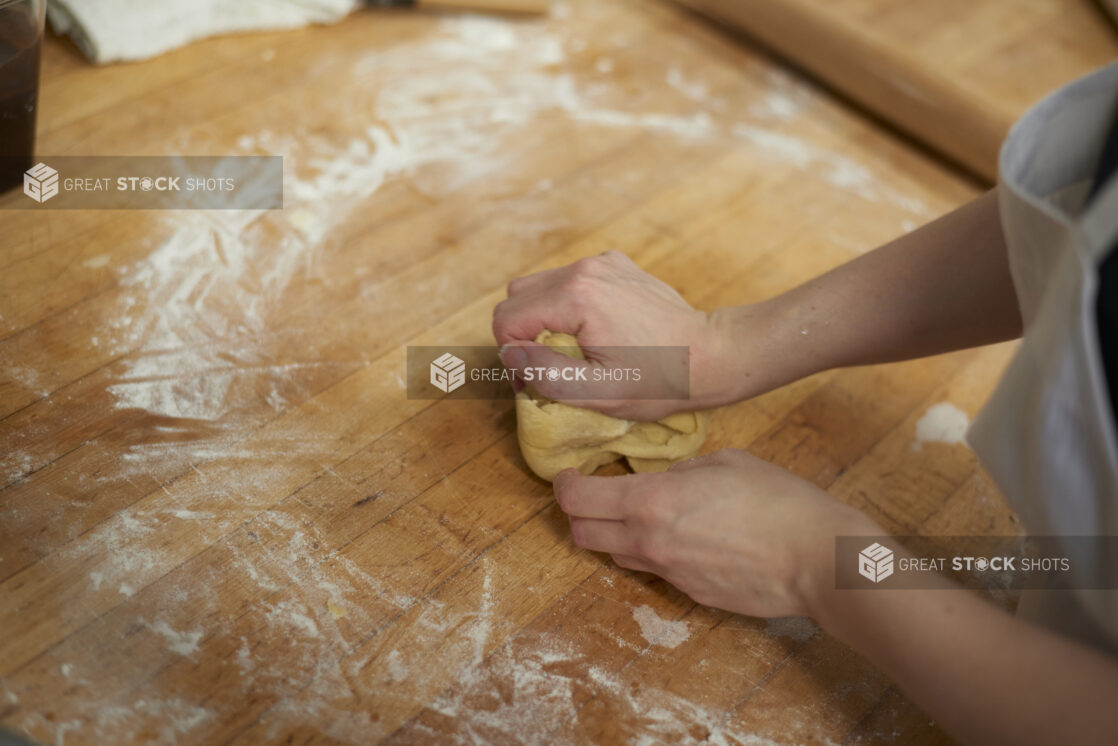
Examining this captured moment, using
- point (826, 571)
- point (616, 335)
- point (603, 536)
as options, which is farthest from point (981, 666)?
point (616, 335)

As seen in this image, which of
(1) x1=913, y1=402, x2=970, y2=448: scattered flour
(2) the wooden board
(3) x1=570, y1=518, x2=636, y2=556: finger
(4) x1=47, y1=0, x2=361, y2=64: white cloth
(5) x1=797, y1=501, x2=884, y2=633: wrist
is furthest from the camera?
(2) the wooden board

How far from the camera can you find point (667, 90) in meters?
1.81

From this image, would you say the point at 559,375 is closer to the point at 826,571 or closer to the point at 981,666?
the point at 826,571

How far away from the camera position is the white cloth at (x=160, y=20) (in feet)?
5.17

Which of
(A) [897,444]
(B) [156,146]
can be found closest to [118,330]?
(B) [156,146]

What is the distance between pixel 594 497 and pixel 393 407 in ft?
1.11

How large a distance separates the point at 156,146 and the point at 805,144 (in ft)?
4.00

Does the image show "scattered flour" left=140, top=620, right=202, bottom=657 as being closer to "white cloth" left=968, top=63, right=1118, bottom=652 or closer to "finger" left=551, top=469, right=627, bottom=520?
"finger" left=551, top=469, right=627, bottom=520

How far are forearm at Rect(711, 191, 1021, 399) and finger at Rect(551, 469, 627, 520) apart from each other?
0.74 feet

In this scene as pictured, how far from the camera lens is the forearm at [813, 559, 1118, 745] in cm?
72

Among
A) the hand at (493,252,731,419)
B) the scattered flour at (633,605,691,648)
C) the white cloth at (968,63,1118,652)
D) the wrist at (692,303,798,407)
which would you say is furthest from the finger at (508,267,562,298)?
the white cloth at (968,63,1118,652)

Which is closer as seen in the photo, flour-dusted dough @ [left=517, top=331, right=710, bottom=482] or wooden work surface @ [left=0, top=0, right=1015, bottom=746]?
wooden work surface @ [left=0, top=0, right=1015, bottom=746]

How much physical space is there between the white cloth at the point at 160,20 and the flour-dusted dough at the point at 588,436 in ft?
3.49

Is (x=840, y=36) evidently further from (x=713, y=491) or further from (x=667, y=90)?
(x=713, y=491)
